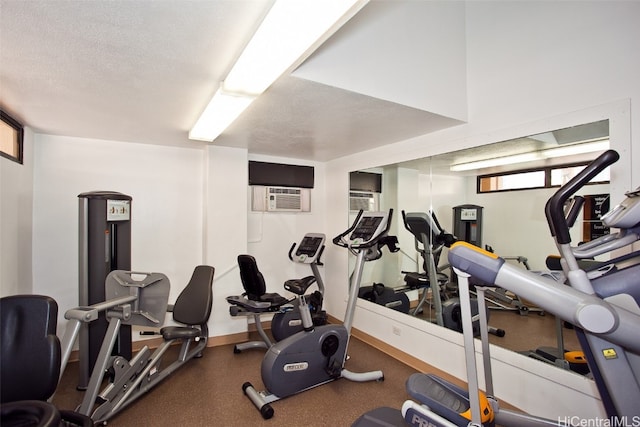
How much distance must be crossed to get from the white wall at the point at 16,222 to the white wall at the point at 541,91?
12.2 ft

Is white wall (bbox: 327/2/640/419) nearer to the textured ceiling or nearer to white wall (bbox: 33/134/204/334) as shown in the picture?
the textured ceiling

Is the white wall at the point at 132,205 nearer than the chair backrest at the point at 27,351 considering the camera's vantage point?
No

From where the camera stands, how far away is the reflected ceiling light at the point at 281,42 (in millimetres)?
1274

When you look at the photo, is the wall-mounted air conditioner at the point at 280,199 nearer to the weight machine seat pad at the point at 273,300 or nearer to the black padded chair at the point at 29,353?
the weight machine seat pad at the point at 273,300

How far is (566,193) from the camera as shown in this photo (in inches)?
49.1

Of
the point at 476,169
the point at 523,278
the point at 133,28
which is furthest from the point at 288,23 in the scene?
the point at 476,169

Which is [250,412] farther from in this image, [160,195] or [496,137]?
[496,137]

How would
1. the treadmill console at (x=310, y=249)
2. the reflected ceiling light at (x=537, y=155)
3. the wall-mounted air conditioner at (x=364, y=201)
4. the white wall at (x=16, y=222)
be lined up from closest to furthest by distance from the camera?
1. the reflected ceiling light at (x=537, y=155)
2. the white wall at (x=16, y=222)
3. the treadmill console at (x=310, y=249)
4. the wall-mounted air conditioner at (x=364, y=201)

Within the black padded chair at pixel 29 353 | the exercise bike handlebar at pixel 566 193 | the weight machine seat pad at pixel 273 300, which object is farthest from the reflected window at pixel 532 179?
the black padded chair at pixel 29 353

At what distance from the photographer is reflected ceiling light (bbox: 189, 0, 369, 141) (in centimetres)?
127

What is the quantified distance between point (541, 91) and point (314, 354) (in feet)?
8.99

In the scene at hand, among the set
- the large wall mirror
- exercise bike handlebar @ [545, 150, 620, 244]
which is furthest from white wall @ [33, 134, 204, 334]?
exercise bike handlebar @ [545, 150, 620, 244]

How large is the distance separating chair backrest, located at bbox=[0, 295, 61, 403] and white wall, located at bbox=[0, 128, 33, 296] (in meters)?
1.44

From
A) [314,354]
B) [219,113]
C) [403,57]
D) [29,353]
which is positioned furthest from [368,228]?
[29,353]
